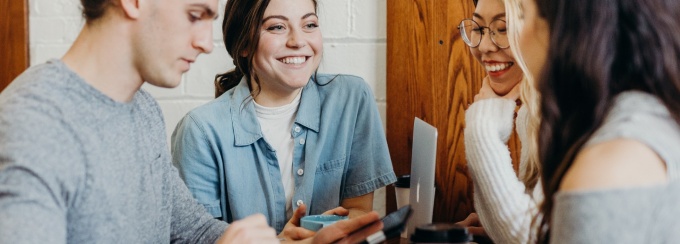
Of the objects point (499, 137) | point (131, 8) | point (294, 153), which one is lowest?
point (294, 153)

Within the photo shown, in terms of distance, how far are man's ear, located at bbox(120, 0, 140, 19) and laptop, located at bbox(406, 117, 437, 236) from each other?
1.87 ft

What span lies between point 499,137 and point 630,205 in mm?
782

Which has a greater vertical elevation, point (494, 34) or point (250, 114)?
point (494, 34)

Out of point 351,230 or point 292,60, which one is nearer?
point 351,230

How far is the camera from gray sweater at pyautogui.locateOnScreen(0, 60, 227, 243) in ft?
2.97

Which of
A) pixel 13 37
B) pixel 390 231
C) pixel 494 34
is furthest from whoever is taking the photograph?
pixel 13 37

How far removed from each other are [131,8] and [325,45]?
1022 millimetres

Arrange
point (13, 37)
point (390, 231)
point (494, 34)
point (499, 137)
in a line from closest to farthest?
point (390, 231) < point (499, 137) < point (494, 34) < point (13, 37)

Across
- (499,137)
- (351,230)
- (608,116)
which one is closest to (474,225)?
(499,137)

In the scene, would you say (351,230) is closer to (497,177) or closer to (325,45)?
(497,177)

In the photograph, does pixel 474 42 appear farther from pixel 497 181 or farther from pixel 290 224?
pixel 290 224

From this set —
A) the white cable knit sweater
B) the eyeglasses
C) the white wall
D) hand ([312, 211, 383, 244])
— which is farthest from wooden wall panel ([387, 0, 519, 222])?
hand ([312, 211, 383, 244])

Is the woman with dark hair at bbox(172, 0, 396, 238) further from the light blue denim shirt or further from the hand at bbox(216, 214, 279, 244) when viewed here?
the hand at bbox(216, 214, 279, 244)

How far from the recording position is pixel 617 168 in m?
0.77
